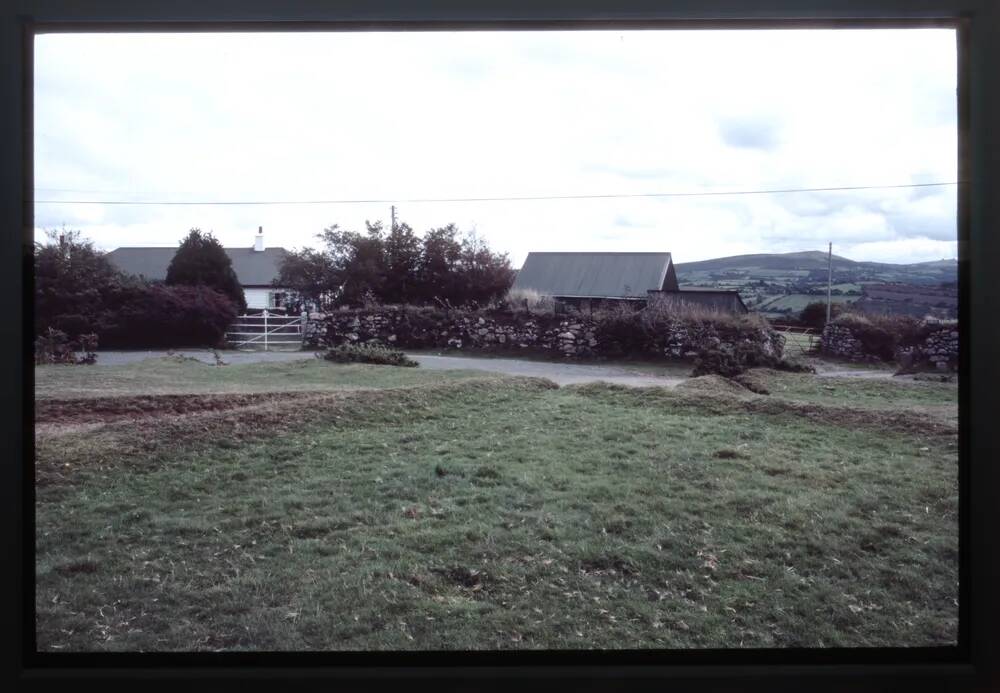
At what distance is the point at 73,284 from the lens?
2920 mm

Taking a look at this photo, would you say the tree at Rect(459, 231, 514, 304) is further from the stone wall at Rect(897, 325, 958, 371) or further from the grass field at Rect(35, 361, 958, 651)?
the stone wall at Rect(897, 325, 958, 371)

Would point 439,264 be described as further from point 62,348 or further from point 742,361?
point 62,348

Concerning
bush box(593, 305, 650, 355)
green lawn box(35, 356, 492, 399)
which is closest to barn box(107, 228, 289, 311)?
green lawn box(35, 356, 492, 399)

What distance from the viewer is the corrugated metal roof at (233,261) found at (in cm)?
304

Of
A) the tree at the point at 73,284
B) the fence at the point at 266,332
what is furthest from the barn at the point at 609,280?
the tree at the point at 73,284

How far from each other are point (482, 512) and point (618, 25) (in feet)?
6.51

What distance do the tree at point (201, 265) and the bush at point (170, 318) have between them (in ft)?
0.12

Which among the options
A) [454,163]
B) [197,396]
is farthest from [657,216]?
[197,396]

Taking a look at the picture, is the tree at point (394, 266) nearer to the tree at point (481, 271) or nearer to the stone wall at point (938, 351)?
the tree at point (481, 271)

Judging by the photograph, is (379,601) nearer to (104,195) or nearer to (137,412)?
(137,412)

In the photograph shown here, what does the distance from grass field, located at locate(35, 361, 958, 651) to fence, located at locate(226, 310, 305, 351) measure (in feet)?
0.38

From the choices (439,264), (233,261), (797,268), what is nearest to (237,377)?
(233,261)

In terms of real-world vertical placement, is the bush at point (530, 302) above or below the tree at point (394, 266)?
below

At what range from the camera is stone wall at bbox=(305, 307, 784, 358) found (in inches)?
125
